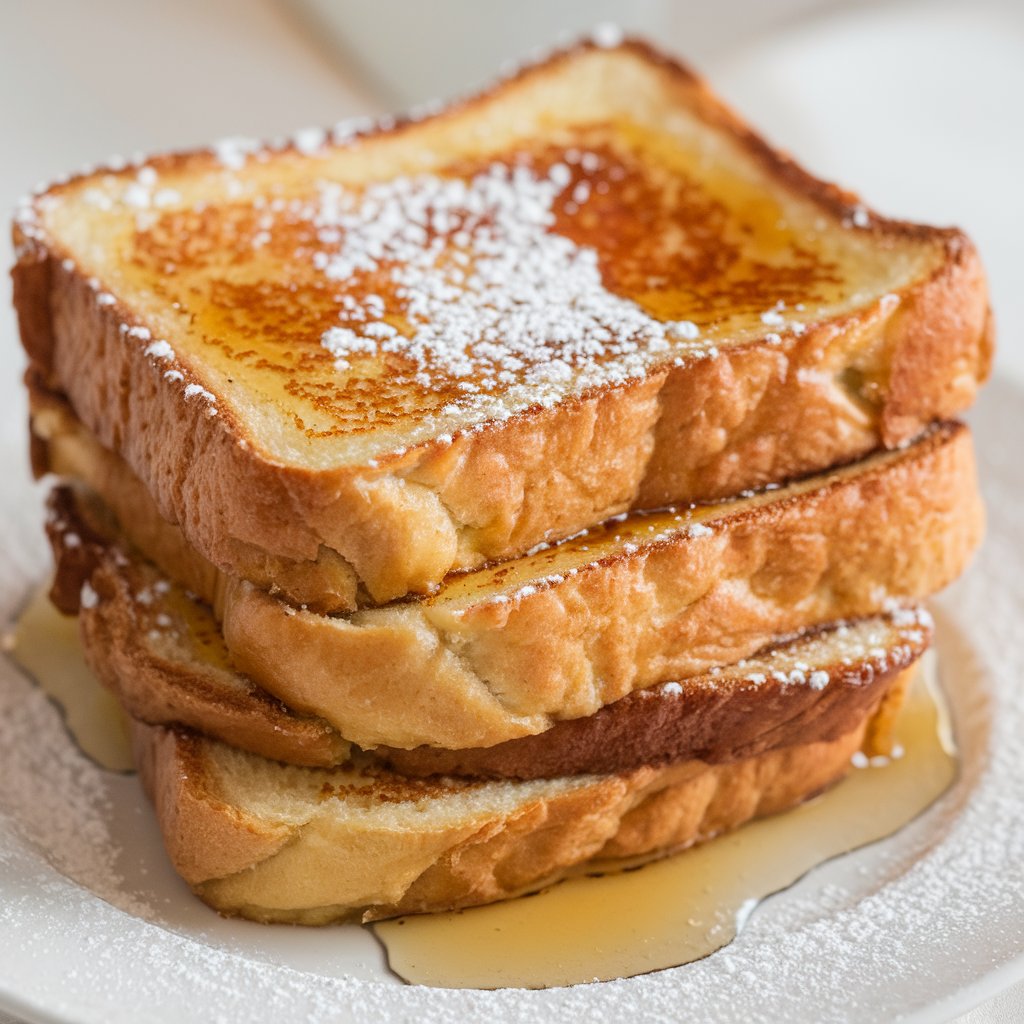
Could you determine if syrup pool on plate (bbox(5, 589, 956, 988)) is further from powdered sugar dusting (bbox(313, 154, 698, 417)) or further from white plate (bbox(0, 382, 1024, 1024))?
powdered sugar dusting (bbox(313, 154, 698, 417))

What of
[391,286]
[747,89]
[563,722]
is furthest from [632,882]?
[747,89]

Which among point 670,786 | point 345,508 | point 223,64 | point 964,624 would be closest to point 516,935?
point 670,786

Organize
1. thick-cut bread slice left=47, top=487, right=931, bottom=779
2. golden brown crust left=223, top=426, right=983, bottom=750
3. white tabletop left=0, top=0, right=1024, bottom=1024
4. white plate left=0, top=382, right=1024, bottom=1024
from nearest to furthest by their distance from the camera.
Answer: white plate left=0, top=382, right=1024, bottom=1024, golden brown crust left=223, top=426, right=983, bottom=750, thick-cut bread slice left=47, top=487, right=931, bottom=779, white tabletop left=0, top=0, right=1024, bottom=1024

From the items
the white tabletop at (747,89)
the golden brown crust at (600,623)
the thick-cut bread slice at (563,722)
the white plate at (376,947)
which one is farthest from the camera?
the white tabletop at (747,89)

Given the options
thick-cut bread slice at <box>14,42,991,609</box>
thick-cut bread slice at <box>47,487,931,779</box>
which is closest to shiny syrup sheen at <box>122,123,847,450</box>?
thick-cut bread slice at <box>14,42,991,609</box>

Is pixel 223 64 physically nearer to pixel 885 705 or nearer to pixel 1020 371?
pixel 1020 371

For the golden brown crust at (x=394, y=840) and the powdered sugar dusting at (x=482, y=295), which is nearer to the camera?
the golden brown crust at (x=394, y=840)

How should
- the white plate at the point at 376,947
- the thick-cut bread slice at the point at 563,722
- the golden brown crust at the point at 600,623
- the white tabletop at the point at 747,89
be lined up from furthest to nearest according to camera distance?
1. the white tabletop at the point at 747,89
2. the thick-cut bread slice at the point at 563,722
3. the golden brown crust at the point at 600,623
4. the white plate at the point at 376,947

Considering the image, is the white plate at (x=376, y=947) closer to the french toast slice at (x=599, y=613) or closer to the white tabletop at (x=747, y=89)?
the french toast slice at (x=599, y=613)

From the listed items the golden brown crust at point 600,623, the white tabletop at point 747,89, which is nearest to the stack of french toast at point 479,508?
the golden brown crust at point 600,623
